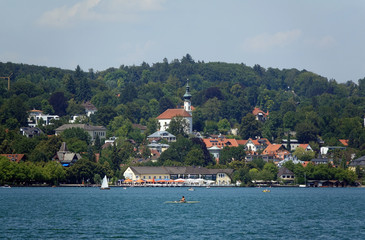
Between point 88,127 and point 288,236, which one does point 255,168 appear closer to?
point 88,127

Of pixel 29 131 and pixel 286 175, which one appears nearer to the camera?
pixel 286 175

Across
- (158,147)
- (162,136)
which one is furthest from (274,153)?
(162,136)

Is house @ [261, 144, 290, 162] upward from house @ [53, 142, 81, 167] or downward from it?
upward

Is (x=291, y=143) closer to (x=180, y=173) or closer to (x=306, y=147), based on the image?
(x=306, y=147)

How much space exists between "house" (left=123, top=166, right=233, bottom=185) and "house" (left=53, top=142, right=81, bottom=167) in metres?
13.4

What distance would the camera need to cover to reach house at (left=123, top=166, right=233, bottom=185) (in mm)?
156500

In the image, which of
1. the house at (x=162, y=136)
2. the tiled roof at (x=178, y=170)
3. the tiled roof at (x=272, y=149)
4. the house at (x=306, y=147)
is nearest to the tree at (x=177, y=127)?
the house at (x=162, y=136)

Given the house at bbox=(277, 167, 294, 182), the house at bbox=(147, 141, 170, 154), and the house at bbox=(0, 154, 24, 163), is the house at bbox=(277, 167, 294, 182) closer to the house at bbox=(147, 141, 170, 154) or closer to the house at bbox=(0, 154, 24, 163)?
the house at bbox=(147, 141, 170, 154)

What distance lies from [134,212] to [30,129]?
11415cm

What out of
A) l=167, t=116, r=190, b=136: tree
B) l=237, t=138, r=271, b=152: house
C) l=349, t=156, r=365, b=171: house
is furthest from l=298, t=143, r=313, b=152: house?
l=167, t=116, r=190, b=136: tree

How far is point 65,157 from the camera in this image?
146250 millimetres

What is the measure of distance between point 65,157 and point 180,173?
80.2ft

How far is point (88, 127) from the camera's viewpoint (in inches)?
7613

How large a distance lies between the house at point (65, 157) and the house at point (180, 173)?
44.0 ft
